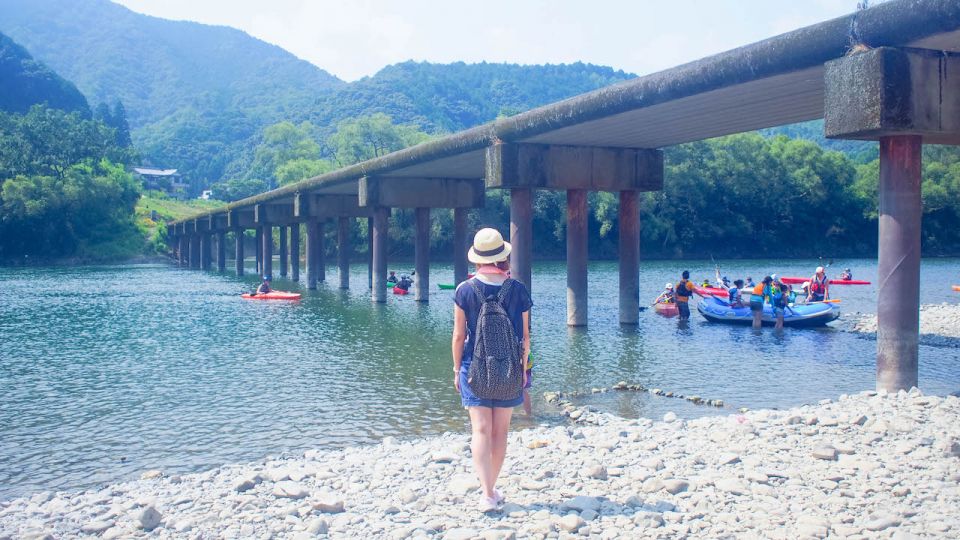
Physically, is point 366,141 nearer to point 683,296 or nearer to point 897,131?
point 683,296

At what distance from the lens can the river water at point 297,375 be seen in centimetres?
1230

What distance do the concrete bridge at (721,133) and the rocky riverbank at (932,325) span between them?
22.0 feet

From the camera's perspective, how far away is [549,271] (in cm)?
6544

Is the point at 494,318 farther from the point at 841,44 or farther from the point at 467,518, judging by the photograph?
the point at 841,44

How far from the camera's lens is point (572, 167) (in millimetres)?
23109

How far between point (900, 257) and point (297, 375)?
1173cm

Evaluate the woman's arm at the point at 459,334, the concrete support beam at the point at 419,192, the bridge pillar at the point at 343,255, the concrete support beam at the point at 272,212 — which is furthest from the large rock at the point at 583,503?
the concrete support beam at the point at 272,212

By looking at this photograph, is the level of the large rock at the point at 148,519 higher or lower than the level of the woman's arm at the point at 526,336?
lower

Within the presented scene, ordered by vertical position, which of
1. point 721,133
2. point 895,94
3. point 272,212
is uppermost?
point 721,133

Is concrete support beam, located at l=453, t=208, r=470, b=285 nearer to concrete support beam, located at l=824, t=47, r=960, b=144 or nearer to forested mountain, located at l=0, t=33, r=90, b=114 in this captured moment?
concrete support beam, located at l=824, t=47, r=960, b=144

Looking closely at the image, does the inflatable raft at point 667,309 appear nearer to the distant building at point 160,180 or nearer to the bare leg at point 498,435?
the bare leg at point 498,435

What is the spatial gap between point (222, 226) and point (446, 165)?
1764 inches

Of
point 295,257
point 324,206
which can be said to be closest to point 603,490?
point 324,206

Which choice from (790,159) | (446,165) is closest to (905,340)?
(446,165)
